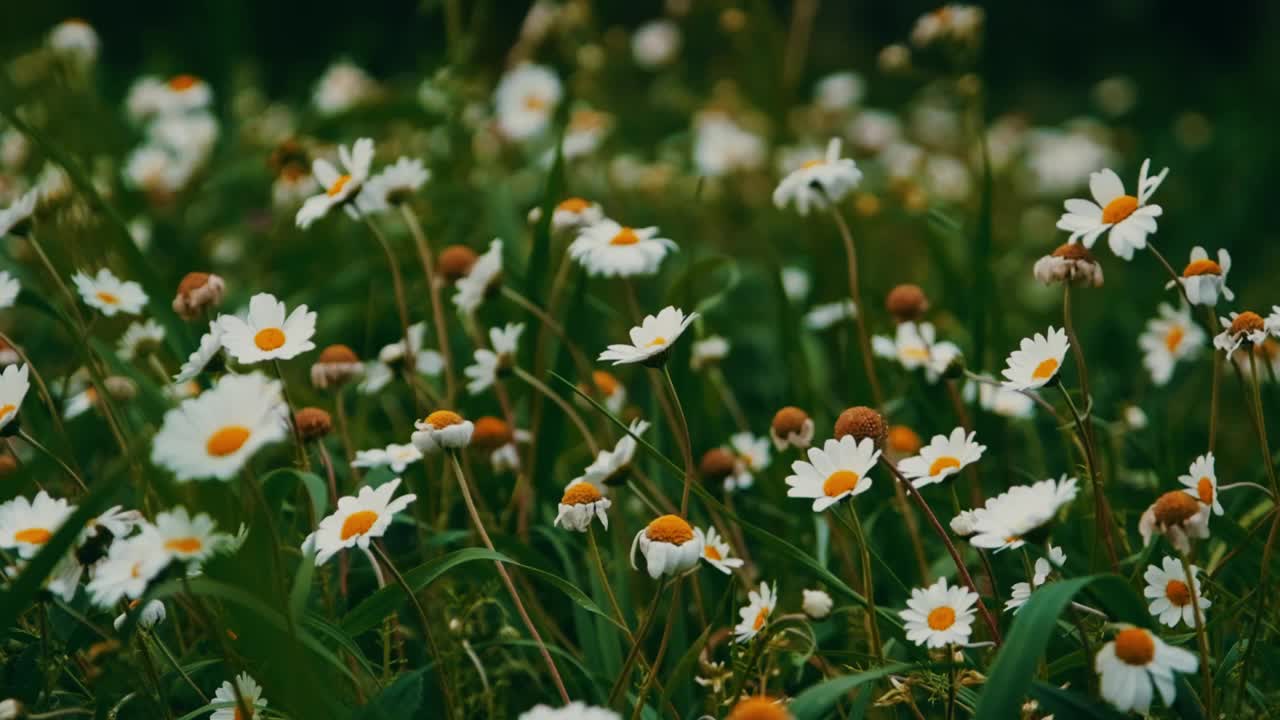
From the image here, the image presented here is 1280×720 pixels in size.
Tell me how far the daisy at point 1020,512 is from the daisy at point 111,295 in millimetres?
943

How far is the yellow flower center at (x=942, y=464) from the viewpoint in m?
1.05

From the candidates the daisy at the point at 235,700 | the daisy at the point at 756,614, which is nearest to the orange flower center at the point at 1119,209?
the daisy at the point at 756,614

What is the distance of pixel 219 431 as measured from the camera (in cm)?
82

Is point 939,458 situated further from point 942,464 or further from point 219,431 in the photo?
point 219,431

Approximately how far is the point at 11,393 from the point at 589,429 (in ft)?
2.52

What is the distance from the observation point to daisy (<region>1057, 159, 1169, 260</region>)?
999 mm

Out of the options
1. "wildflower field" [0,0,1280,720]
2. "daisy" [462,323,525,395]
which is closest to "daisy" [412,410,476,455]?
"wildflower field" [0,0,1280,720]

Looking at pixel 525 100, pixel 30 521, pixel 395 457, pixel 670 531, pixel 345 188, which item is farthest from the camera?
pixel 525 100

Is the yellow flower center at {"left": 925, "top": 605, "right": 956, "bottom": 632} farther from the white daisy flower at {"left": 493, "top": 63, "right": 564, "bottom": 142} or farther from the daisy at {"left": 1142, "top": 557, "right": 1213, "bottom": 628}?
the white daisy flower at {"left": 493, "top": 63, "right": 564, "bottom": 142}

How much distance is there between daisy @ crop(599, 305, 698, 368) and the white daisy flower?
1.68m

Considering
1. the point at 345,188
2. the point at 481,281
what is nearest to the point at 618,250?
the point at 481,281

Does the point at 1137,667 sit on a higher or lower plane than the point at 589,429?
higher

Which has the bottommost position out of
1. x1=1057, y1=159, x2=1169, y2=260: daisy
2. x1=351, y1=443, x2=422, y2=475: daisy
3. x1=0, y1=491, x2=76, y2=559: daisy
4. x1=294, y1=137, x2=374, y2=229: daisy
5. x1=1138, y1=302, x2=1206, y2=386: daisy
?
x1=1138, y1=302, x2=1206, y2=386: daisy

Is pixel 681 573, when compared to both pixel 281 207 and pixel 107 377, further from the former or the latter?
pixel 281 207
